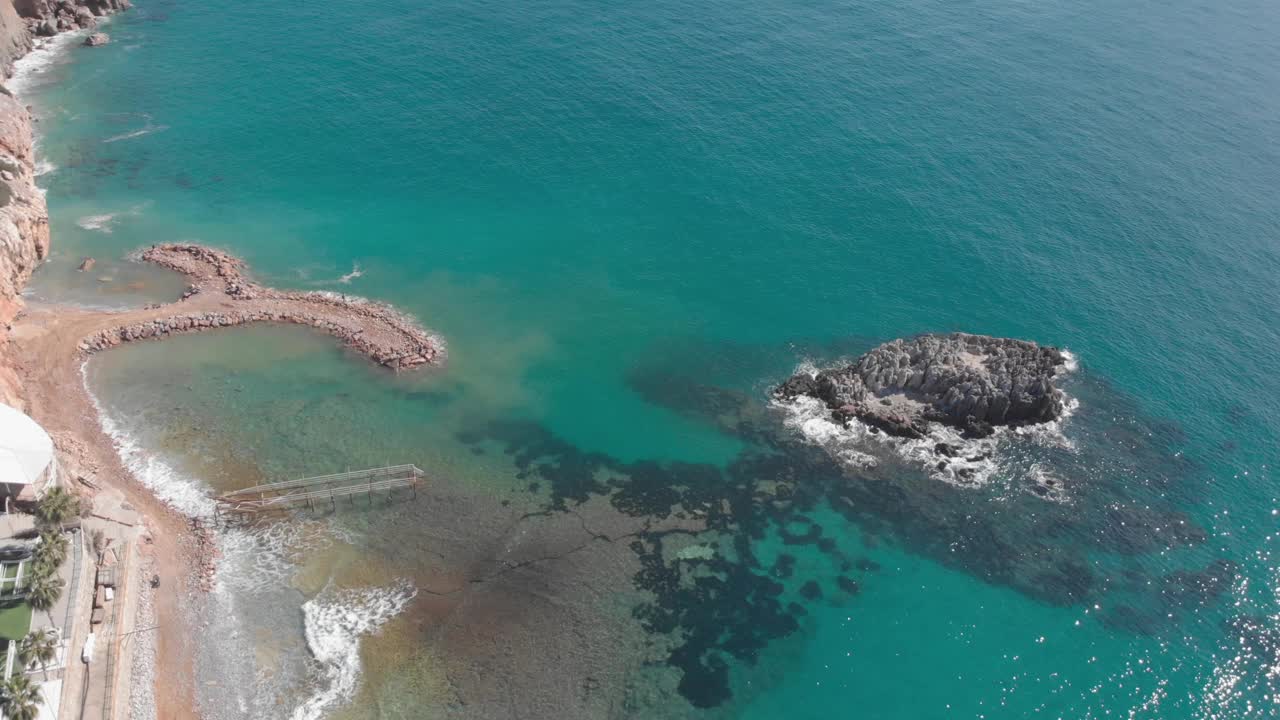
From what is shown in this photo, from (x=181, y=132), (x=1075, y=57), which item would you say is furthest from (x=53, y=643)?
(x=1075, y=57)

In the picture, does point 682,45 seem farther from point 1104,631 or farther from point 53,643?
point 53,643

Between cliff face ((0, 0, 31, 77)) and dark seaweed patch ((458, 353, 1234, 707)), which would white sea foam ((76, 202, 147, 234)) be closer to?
cliff face ((0, 0, 31, 77))

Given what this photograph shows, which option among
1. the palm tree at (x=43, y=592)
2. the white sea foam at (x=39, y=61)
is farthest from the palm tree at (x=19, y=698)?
the white sea foam at (x=39, y=61)

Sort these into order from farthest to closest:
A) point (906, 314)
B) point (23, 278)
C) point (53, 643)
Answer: point (906, 314), point (23, 278), point (53, 643)

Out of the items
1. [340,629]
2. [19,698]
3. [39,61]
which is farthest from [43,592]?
[39,61]

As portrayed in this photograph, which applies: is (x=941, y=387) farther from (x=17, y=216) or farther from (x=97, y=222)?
(x=97, y=222)
